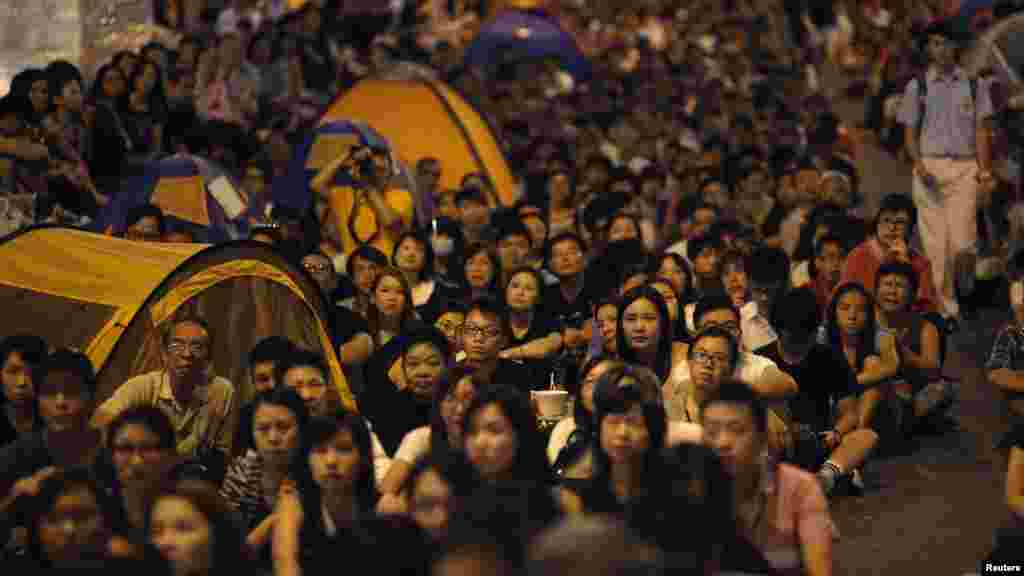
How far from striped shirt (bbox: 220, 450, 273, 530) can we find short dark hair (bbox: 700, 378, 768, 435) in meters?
1.80

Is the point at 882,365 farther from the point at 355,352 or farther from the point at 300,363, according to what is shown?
the point at 300,363

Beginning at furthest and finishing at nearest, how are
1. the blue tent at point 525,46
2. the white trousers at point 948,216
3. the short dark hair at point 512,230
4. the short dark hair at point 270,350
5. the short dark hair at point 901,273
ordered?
the blue tent at point 525,46
the white trousers at point 948,216
the short dark hair at point 512,230
the short dark hair at point 901,273
the short dark hair at point 270,350

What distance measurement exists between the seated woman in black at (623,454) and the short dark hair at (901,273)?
3719 millimetres

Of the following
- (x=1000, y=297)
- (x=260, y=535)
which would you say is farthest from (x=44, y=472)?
(x=1000, y=297)

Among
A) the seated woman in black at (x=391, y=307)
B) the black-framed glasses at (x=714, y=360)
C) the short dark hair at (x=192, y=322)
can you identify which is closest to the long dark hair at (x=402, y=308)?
the seated woman in black at (x=391, y=307)

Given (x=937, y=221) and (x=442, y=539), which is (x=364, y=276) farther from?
(x=442, y=539)

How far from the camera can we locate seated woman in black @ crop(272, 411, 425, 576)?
22.8 ft

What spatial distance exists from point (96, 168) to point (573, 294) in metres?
4.15

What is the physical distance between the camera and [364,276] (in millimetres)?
11508

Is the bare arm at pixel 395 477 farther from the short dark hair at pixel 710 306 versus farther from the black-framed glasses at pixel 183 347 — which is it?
the short dark hair at pixel 710 306

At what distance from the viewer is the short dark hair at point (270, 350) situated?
8.70 meters

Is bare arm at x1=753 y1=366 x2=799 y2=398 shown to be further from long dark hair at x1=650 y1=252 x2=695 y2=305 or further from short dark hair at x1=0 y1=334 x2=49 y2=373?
short dark hair at x1=0 y1=334 x2=49 y2=373


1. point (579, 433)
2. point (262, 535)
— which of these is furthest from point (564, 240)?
point (262, 535)

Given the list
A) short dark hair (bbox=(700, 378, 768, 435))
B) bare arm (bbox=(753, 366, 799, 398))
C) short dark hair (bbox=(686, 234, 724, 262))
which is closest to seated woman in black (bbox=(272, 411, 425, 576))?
short dark hair (bbox=(700, 378, 768, 435))
